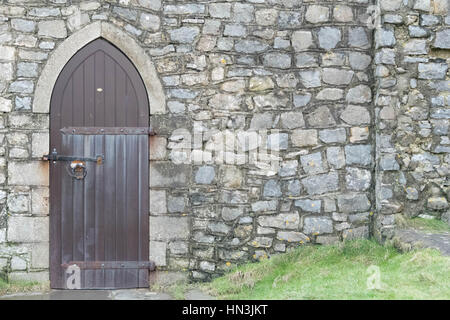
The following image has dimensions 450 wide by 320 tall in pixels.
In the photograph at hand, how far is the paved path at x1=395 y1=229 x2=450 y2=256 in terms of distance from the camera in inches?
166

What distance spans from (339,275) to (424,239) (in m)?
0.82

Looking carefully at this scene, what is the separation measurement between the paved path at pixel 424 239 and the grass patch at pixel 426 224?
3.4 inches

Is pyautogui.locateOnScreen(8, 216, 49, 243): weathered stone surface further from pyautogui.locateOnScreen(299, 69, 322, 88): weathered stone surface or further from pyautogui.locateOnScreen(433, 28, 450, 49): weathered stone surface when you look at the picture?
pyautogui.locateOnScreen(433, 28, 450, 49): weathered stone surface

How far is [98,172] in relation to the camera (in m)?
4.89

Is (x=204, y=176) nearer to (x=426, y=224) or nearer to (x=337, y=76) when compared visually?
(x=337, y=76)

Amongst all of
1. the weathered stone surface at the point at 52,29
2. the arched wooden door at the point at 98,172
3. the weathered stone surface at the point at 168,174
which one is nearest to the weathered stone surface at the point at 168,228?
the arched wooden door at the point at 98,172

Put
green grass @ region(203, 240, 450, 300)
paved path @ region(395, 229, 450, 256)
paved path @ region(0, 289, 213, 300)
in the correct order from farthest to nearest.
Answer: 1. paved path @ region(0, 289, 213, 300)
2. paved path @ region(395, 229, 450, 256)
3. green grass @ region(203, 240, 450, 300)

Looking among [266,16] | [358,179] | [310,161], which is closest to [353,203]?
[358,179]

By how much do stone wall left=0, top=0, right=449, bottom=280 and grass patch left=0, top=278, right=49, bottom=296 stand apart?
118 millimetres

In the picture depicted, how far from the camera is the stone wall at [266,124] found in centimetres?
486

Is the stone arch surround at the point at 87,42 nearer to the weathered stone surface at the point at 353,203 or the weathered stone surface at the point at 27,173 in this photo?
the weathered stone surface at the point at 27,173

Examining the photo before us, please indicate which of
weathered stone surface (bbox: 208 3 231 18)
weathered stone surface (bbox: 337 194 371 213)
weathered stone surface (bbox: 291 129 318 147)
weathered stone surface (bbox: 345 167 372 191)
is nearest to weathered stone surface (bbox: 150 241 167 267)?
weathered stone surface (bbox: 291 129 318 147)

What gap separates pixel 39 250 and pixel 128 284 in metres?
0.89

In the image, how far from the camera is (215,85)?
489 cm
